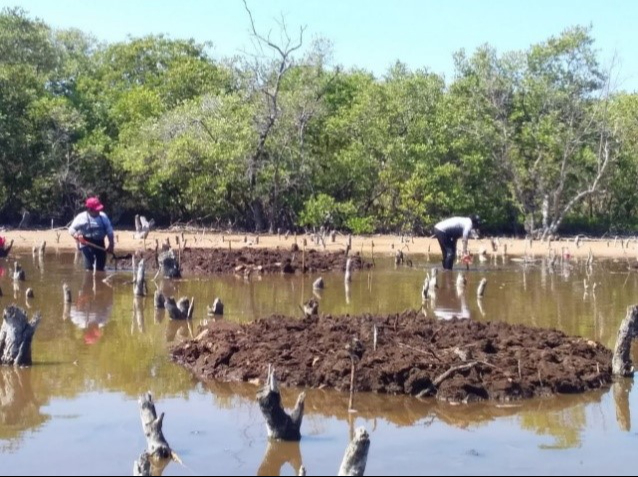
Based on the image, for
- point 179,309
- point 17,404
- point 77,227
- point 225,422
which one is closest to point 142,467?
point 225,422

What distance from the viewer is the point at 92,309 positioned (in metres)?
17.4

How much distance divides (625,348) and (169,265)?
11780mm

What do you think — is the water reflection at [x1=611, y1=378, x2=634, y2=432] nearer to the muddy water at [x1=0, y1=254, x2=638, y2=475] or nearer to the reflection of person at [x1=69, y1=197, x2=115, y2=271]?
the muddy water at [x1=0, y1=254, x2=638, y2=475]

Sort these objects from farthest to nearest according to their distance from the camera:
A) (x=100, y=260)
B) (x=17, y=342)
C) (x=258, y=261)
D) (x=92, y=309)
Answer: (x=258, y=261) → (x=100, y=260) → (x=92, y=309) → (x=17, y=342)

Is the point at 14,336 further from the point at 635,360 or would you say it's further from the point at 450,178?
the point at 450,178

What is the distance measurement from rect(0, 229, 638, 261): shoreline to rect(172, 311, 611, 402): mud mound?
16.3m

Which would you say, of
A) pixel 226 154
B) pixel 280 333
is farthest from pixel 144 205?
pixel 280 333

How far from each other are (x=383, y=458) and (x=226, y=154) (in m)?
30.1

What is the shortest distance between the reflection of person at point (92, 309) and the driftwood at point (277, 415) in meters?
5.41

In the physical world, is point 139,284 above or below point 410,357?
above

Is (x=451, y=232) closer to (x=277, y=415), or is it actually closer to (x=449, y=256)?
(x=449, y=256)

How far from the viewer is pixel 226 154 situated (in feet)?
127

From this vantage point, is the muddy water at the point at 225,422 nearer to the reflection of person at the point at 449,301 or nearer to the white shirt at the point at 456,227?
the reflection of person at the point at 449,301

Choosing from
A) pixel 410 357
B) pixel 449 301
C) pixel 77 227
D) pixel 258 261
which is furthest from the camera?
pixel 258 261
